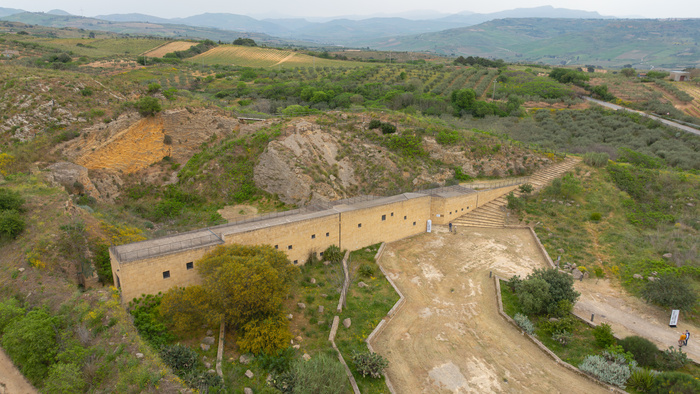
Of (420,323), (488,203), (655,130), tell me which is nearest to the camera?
(420,323)

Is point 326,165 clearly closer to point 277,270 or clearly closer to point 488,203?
point 488,203

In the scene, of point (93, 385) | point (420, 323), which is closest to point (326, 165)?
point (420, 323)

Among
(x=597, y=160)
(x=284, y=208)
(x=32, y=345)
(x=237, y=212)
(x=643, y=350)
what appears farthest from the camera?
(x=597, y=160)

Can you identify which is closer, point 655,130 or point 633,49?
point 655,130

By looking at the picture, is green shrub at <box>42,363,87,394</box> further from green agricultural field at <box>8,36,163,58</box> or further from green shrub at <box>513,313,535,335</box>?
green agricultural field at <box>8,36,163,58</box>

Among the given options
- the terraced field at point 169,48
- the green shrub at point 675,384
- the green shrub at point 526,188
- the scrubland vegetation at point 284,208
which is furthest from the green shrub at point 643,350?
the terraced field at point 169,48

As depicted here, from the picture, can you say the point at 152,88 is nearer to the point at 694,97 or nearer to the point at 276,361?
the point at 276,361

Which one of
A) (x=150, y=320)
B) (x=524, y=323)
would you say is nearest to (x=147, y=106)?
(x=150, y=320)
